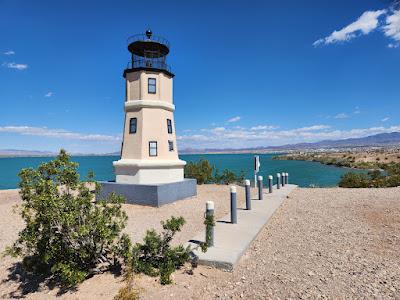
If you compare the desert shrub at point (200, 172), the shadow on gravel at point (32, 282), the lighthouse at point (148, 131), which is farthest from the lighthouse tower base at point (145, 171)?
the shadow on gravel at point (32, 282)

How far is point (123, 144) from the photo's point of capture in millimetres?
16312

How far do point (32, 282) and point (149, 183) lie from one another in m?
9.07

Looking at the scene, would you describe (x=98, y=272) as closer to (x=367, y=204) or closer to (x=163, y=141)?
(x=163, y=141)

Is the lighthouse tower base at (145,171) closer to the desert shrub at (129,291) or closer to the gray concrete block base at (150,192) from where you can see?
the gray concrete block base at (150,192)

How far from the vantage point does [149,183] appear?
49.9 feet

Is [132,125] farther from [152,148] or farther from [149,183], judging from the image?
[149,183]

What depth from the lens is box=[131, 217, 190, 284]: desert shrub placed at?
593 cm

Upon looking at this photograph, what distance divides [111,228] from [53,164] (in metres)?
1.77

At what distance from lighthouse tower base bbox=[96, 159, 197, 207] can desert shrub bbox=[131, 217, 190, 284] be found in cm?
750

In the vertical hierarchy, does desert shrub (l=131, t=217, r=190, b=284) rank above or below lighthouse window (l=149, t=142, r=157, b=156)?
below

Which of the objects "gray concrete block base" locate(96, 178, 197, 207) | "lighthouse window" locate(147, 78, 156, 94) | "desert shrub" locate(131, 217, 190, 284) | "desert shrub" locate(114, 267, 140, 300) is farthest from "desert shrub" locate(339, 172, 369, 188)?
"desert shrub" locate(114, 267, 140, 300)

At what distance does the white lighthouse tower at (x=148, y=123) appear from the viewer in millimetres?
15359

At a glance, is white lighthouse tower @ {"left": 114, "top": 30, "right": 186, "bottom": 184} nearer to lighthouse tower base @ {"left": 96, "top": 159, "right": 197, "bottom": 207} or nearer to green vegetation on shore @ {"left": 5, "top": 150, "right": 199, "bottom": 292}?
lighthouse tower base @ {"left": 96, "top": 159, "right": 197, "bottom": 207}

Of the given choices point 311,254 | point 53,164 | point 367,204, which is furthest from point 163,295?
point 367,204
